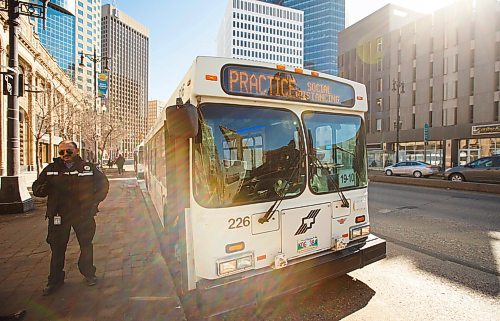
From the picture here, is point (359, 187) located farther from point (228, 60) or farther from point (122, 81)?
point (122, 81)

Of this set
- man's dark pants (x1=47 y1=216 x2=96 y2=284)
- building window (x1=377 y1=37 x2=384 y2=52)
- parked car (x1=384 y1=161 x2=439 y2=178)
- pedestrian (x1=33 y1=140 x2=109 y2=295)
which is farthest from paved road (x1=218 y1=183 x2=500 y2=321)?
building window (x1=377 y1=37 x2=384 y2=52)

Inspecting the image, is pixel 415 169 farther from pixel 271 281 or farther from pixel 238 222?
pixel 238 222

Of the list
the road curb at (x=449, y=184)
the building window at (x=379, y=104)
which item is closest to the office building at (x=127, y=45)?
the building window at (x=379, y=104)

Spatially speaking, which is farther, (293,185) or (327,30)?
(327,30)

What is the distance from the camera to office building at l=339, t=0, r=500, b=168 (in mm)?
32031

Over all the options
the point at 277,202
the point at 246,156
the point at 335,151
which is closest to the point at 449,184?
the point at 335,151

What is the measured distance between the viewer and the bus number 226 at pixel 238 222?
10.1 ft

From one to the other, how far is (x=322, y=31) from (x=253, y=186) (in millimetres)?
121082

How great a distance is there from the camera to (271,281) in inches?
124

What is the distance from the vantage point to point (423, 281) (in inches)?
162

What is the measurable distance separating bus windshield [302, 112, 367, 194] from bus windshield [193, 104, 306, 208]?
0.22m

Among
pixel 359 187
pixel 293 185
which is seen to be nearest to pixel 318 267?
pixel 293 185

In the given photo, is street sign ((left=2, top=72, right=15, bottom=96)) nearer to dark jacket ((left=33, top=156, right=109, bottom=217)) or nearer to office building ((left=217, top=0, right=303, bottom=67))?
dark jacket ((left=33, top=156, right=109, bottom=217))

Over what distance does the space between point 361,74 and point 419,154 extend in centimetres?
1756
